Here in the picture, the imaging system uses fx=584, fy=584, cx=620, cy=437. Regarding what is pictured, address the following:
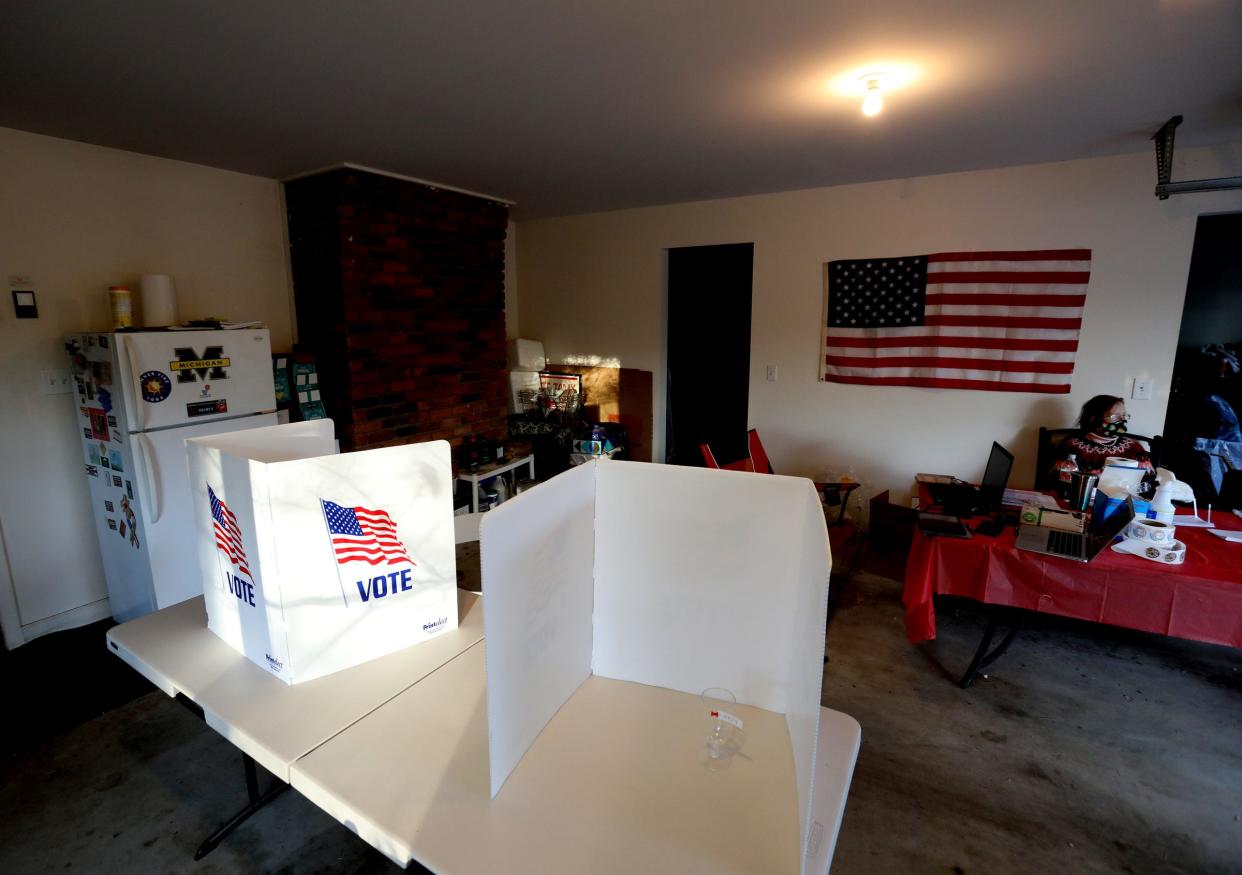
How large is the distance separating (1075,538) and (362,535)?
8.54ft

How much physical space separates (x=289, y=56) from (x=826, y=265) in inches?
131

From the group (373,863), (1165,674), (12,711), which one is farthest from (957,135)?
(12,711)

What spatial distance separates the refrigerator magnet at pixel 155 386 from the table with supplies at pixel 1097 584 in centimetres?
355

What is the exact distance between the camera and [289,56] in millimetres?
1999

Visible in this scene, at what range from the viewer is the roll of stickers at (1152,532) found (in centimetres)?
222

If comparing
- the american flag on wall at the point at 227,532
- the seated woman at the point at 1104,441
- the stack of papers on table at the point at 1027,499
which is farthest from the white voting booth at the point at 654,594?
the seated woman at the point at 1104,441

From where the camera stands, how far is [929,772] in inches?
84.0

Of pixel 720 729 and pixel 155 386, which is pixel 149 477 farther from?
pixel 720 729

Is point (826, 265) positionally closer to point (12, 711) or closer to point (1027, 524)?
point (1027, 524)

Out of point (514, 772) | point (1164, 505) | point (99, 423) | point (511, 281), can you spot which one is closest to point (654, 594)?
point (514, 772)

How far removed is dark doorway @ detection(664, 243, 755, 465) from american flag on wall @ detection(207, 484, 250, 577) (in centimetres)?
367

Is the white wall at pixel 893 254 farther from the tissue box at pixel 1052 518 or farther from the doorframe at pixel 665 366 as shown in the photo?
the tissue box at pixel 1052 518

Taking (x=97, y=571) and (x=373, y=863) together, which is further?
(x=97, y=571)

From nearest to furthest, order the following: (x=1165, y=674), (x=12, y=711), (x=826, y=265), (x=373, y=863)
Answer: (x=373, y=863) < (x=12, y=711) < (x=1165, y=674) < (x=826, y=265)
